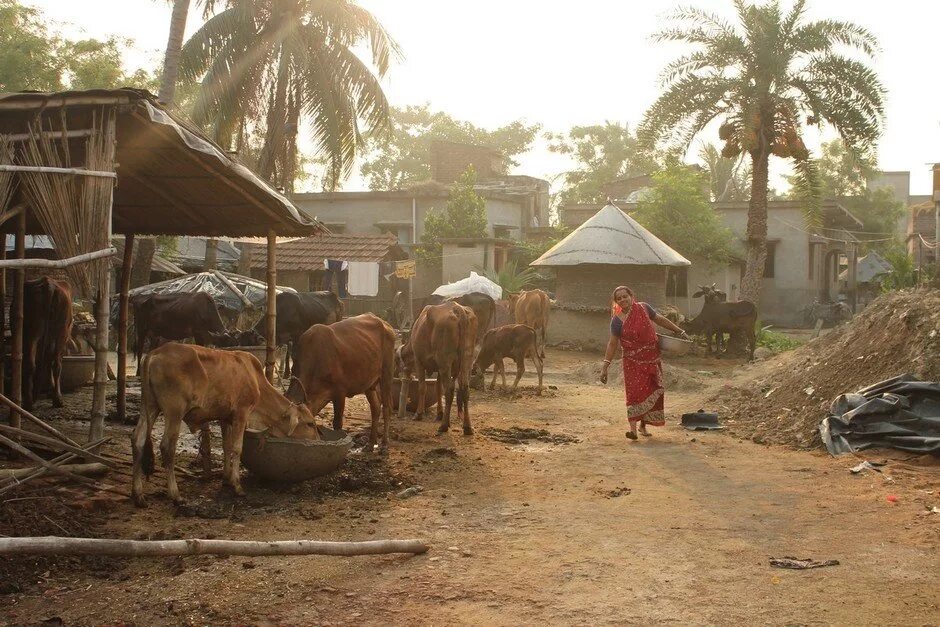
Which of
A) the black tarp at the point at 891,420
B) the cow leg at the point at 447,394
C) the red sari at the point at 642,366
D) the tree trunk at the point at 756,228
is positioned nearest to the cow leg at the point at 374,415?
the cow leg at the point at 447,394

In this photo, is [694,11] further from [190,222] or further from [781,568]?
[781,568]

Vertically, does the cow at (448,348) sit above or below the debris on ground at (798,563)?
above

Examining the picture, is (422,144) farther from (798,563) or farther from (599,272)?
(798,563)

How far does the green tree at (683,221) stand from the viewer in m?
30.3

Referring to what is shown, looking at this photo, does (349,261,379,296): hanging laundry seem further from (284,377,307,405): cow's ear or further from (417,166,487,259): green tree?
(284,377,307,405): cow's ear

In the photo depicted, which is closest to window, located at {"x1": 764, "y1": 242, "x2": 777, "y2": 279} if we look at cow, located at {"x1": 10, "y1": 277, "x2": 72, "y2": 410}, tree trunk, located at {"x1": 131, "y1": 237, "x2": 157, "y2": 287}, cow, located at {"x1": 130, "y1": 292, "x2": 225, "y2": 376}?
tree trunk, located at {"x1": 131, "y1": 237, "x2": 157, "y2": 287}

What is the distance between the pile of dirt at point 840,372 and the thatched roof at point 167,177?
20.0ft

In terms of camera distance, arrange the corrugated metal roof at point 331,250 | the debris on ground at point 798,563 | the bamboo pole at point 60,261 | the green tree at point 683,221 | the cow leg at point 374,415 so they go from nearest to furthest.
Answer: the debris on ground at point 798,563, the bamboo pole at point 60,261, the cow leg at point 374,415, the corrugated metal roof at point 331,250, the green tree at point 683,221

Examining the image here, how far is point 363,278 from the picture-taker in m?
25.9

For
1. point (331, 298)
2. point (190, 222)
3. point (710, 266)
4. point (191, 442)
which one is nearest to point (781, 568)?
point (191, 442)

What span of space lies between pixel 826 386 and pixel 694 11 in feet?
50.3

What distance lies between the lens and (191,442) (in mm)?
8969

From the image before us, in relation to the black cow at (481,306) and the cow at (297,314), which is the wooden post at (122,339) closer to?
the cow at (297,314)

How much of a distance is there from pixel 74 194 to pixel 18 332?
275 cm
